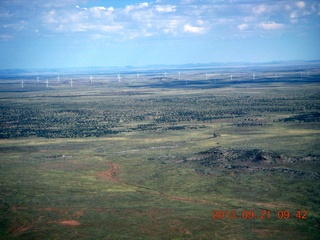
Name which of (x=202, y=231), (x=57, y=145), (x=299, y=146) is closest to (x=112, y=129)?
(x=57, y=145)

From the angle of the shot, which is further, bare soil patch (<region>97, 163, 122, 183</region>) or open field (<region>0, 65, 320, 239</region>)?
bare soil patch (<region>97, 163, 122, 183</region>)

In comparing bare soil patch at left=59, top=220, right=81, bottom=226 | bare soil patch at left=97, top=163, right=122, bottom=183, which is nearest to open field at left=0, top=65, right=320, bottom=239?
bare soil patch at left=97, top=163, right=122, bottom=183

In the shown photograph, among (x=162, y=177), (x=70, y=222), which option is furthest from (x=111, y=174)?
(x=70, y=222)

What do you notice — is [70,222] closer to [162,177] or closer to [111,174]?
[162,177]

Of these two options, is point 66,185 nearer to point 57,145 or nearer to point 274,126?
point 57,145

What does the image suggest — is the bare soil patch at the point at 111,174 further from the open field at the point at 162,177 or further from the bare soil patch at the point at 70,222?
the bare soil patch at the point at 70,222

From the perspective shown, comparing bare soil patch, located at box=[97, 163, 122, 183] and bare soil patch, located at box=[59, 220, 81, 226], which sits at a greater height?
bare soil patch, located at box=[97, 163, 122, 183]

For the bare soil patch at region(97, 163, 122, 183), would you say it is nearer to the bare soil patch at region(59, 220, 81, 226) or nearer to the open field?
the open field

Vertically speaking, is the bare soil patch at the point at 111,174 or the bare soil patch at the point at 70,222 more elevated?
the bare soil patch at the point at 111,174

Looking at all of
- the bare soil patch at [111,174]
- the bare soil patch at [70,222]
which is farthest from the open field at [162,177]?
the bare soil patch at [70,222]
